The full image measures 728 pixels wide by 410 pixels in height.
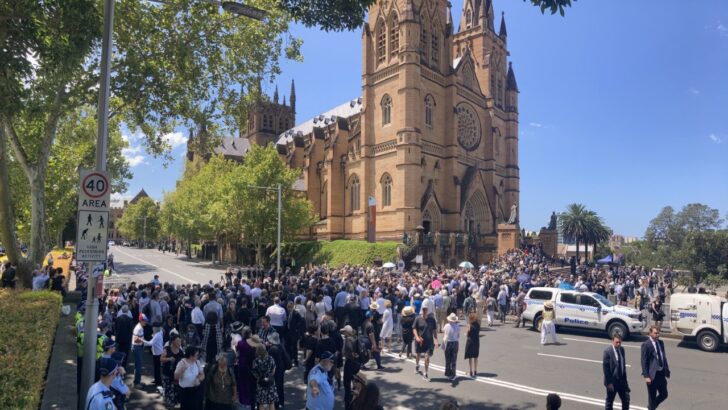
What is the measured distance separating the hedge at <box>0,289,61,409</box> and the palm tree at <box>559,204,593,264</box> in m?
62.3

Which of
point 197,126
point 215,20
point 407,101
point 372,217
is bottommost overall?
point 372,217

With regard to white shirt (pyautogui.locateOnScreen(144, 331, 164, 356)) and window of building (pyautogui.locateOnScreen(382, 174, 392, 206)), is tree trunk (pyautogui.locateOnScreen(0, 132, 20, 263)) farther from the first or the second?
window of building (pyautogui.locateOnScreen(382, 174, 392, 206))

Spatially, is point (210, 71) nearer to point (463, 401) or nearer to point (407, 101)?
point (463, 401)

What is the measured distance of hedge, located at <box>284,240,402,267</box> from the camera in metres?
37.7

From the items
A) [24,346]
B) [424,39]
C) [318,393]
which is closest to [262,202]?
[424,39]

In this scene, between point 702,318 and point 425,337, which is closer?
point 425,337

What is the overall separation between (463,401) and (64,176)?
30.6m

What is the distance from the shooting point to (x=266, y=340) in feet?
29.8

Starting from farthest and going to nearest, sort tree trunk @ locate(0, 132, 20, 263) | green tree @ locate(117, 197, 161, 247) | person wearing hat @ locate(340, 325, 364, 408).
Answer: green tree @ locate(117, 197, 161, 247) → tree trunk @ locate(0, 132, 20, 263) → person wearing hat @ locate(340, 325, 364, 408)

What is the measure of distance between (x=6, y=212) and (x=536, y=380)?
14.7 meters

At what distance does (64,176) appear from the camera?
3012 centimetres

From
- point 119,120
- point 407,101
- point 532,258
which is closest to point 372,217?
point 407,101

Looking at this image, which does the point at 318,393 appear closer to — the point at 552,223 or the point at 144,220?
the point at 552,223

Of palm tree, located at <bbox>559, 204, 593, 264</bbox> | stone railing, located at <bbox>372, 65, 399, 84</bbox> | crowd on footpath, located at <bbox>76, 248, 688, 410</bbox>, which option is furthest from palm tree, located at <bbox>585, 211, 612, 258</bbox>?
crowd on footpath, located at <bbox>76, 248, 688, 410</bbox>
